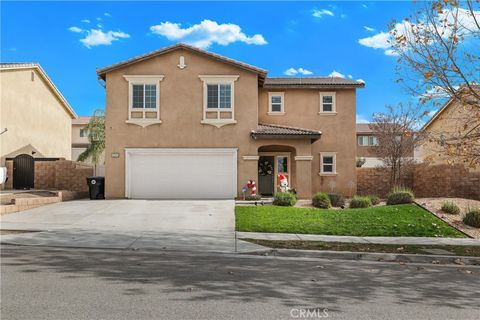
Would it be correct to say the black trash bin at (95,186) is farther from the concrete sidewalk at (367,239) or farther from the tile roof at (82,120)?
the tile roof at (82,120)

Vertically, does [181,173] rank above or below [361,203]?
above

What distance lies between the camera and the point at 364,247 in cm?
1016

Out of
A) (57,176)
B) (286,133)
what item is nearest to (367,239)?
(286,133)

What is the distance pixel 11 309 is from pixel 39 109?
2458 centimetres

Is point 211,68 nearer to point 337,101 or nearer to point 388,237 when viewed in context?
point 337,101

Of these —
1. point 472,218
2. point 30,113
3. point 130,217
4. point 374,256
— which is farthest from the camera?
point 30,113

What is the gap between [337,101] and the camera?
2317 centimetres

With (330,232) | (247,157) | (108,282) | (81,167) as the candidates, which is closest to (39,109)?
(81,167)

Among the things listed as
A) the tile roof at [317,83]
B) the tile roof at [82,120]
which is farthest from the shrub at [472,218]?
the tile roof at [82,120]

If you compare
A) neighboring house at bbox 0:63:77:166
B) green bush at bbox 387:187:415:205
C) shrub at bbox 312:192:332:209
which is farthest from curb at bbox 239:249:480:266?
neighboring house at bbox 0:63:77:166

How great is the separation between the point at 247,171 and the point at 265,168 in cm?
366

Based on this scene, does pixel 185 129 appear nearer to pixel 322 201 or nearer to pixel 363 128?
pixel 322 201

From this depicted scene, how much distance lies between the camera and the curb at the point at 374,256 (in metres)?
9.06

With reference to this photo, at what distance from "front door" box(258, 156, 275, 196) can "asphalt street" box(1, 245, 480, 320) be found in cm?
1441
